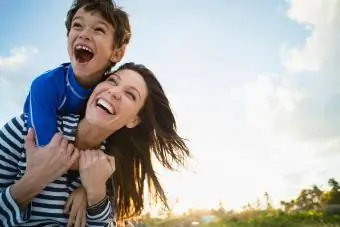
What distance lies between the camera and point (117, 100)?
309 centimetres

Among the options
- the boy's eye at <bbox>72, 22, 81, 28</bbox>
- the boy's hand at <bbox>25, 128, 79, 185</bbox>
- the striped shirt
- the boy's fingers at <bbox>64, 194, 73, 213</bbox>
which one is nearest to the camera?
the boy's hand at <bbox>25, 128, 79, 185</bbox>

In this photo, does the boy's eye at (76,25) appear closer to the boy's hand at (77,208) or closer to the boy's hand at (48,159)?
the boy's hand at (48,159)

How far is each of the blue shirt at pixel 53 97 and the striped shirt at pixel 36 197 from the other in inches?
6.5

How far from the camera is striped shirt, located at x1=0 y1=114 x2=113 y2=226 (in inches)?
103

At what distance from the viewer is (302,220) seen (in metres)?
14.7

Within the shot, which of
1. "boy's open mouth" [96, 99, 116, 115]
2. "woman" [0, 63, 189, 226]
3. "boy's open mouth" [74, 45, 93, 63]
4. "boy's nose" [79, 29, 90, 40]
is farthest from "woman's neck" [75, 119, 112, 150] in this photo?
"boy's nose" [79, 29, 90, 40]

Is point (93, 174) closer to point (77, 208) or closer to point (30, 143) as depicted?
point (77, 208)

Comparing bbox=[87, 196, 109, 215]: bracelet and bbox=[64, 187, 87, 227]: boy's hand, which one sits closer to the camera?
bbox=[64, 187, 87, 227]: boy's hand

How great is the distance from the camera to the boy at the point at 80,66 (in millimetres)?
3197

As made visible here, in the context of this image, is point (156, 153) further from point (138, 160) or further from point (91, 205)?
point (91, 205)

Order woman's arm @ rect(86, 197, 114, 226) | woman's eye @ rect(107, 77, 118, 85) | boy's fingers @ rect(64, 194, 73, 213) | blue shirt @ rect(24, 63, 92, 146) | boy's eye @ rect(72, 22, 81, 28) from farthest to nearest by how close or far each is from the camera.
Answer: boy's eye @ rect(72, 22, 81, 28), woman's eye @ rect(107, 77, 118, 85), blue shirt @ rect(24, 63, 92, 146), woman's arm @ rect(86, 197, 114, 226), boy's fingers @ rect(64, 194, 73, 213)

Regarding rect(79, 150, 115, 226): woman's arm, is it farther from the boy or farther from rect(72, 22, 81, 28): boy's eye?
rect(72, 22, 81, 28): boy's eye

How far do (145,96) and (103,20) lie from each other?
755 mm

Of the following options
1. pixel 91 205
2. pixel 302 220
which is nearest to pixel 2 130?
pixel 91 205
